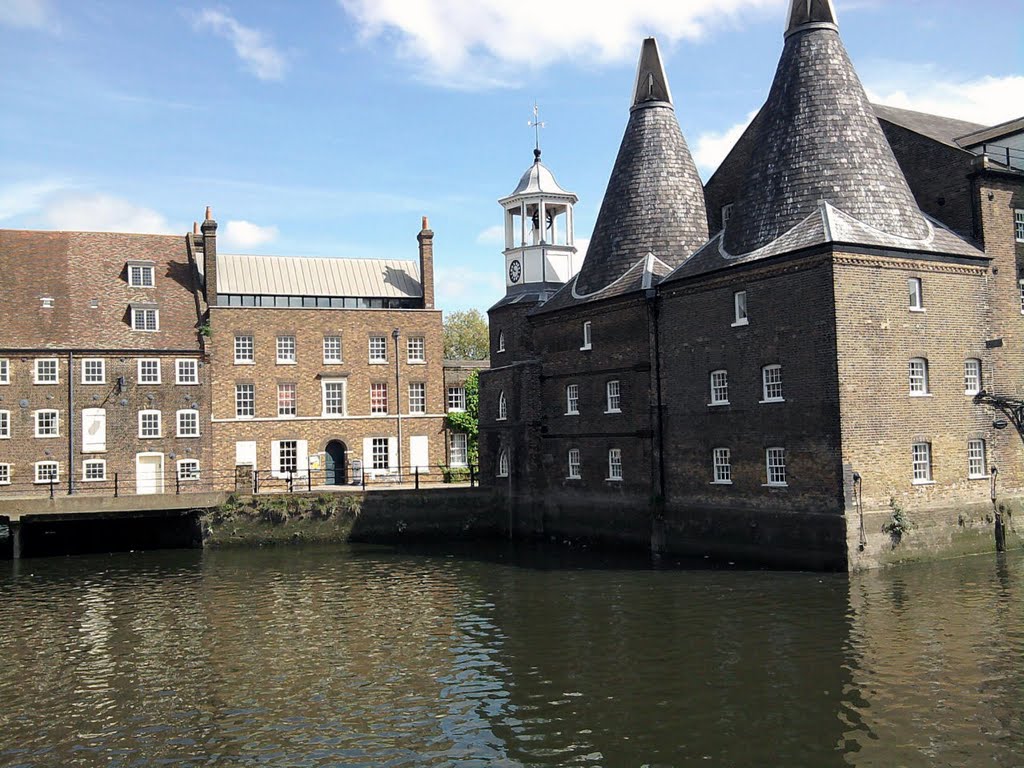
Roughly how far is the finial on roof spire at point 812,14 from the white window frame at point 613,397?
12.0m

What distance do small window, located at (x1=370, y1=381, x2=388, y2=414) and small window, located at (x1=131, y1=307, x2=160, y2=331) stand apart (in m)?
9.91

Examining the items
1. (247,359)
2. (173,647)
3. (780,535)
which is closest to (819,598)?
(780,535)

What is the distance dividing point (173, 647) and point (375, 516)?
16.8 meters

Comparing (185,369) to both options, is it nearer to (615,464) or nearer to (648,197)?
(615,464)

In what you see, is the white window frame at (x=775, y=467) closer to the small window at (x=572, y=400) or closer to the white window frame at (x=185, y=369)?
the small window at (x=572, y=400)

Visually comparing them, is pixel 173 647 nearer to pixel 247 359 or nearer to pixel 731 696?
pixel 731 696

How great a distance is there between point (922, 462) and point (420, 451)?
2567cm

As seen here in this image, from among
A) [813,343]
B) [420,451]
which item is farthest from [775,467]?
[420,451]

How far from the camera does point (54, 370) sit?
4056cm

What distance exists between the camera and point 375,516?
A: 119ft

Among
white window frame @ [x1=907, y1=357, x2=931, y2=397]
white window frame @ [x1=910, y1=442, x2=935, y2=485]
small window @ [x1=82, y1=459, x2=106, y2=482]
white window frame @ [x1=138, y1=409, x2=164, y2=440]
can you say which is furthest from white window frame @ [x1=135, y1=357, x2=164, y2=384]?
white window frame @ [x1=910, y1=442, x2=935, y2=485]

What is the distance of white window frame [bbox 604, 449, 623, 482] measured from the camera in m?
32.2

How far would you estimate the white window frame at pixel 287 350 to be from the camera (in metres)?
44.7

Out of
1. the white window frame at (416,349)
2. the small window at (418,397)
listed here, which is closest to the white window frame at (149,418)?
the small window at (418,397)
